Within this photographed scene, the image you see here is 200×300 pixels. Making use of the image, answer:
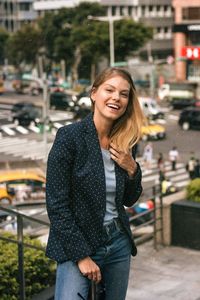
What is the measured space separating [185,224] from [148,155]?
735cm

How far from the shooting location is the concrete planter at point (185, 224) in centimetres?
600

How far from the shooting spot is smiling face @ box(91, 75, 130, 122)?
251cm

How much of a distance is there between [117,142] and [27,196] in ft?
18.6

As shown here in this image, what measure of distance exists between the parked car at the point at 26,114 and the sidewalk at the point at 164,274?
4.59ft

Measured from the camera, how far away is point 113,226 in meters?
2.50

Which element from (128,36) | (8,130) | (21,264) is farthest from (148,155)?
(21,264)

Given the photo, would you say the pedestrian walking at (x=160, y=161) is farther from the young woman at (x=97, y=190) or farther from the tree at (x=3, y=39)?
the young woman at (x=97, y=190)

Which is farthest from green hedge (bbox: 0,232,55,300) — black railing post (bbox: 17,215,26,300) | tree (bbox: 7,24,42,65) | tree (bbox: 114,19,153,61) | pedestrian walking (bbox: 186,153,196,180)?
pedestrian walking (bbox: 186,153,196,180)

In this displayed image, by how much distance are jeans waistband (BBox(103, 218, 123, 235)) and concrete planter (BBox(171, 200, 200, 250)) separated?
353 centimetres

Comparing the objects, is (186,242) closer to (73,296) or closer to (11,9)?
(11,9)

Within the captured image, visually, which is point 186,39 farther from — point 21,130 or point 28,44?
point 21,130

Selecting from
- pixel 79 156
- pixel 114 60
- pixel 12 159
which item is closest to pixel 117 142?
pixel 79 156

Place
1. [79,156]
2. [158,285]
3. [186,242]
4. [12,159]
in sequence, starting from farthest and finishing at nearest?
[186,242], [12,159], [158,285], [79,156]

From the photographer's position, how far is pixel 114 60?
733 centimetres
